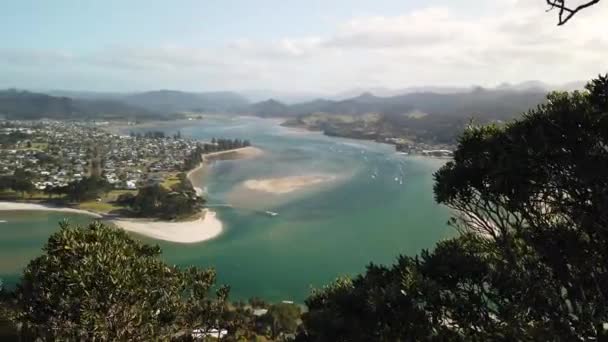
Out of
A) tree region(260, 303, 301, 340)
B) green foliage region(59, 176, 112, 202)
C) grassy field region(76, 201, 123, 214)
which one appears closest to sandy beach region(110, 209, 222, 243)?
grassy field region(76, 201, 123, 214)

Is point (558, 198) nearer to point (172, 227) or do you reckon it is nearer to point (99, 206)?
point (172, 227)

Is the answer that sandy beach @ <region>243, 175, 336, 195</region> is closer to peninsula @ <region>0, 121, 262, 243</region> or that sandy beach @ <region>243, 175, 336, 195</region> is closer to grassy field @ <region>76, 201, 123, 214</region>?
peninsula @ <region>0, 121, 262, 243</region>

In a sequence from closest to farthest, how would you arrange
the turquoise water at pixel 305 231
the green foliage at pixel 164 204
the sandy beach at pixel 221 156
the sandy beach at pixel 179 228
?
the turquoise water at pixel 305 231 → the sandy beach at pixel 179 228 → the green foliage at pixel 164 204 → the sandy beach at pixel 221 156

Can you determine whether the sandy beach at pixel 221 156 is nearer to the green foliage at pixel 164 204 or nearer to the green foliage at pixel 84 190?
the green foliage at pixel 84 190

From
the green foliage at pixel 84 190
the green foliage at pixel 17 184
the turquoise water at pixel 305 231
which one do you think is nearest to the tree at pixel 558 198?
the turquoise water at pixel 305 231

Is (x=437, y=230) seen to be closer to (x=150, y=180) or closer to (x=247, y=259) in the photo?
(x=247, y=259)

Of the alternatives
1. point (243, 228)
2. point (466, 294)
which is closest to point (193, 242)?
point (243, 228)
